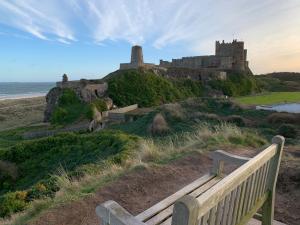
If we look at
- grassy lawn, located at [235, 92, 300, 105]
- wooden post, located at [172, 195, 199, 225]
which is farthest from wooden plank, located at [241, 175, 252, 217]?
grassy lawn, located at [235, 92, 300, 105]

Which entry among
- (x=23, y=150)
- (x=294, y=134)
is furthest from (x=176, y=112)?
(x=23, y=150)

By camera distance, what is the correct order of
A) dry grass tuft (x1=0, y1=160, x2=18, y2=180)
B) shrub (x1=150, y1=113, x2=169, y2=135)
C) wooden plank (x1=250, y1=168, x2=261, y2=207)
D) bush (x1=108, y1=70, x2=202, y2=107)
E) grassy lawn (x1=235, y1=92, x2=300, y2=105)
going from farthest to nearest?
1. bush (x1=108, y1=70, x2=202, y2=107)
2. grassy lawn (x1=235, y1=92, x2=300, y2=105)
3. shrub (x1=150, y1=113, x2=169, y2=135)
4. dry grass tuft (x1=0, y1=160, x2=18, y2=180)
5. wooden plank (x1=250, y1=168, x2=261, y2=207)

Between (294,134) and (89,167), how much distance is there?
10447 mm

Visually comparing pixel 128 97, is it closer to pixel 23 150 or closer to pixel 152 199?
pixel 23 150

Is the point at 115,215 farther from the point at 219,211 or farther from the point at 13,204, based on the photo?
the point at 13,204

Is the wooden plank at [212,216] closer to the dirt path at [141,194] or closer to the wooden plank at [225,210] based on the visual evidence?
the wooden plank at [225,210]

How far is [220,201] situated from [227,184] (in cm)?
14

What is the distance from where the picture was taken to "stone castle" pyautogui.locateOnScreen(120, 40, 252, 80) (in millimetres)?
56125

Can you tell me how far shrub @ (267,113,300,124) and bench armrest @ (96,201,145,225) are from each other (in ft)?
57.3

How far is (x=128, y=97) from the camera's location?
42.1 metres

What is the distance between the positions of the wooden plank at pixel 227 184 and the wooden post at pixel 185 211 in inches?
4.3

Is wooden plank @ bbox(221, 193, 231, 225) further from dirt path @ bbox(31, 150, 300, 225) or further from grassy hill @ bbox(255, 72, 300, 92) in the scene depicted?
grassy hill @ bbox(255, 72, 300, 92)

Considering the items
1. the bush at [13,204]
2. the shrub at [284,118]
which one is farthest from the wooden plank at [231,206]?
the shrub at [284,118]

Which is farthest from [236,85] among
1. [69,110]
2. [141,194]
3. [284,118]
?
[141,194]
